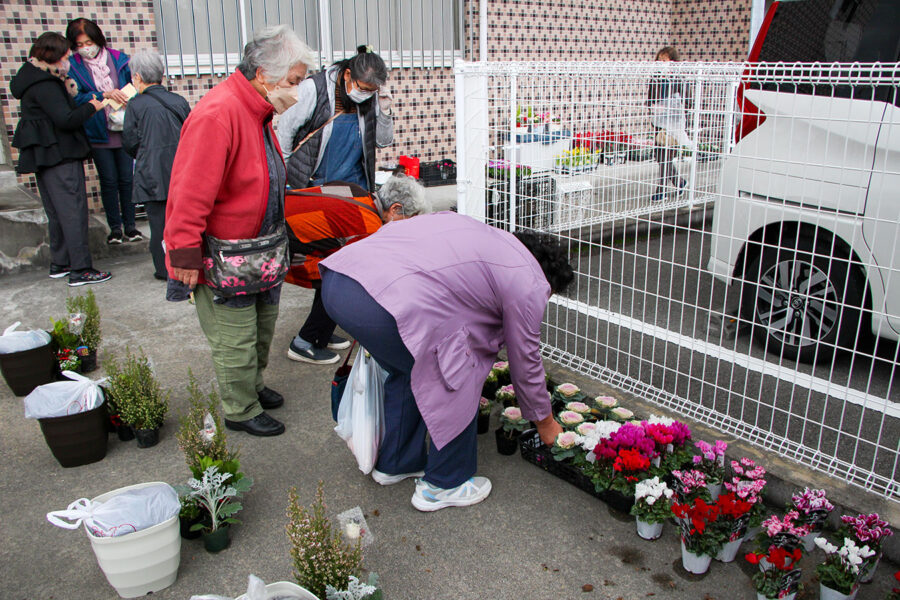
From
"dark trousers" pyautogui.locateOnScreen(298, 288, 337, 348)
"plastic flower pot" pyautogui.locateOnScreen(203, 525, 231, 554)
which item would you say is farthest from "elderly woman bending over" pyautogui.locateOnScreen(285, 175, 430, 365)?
"plastic flower pot" pyautogui.locateOnScreen(203, 525, 231, 554)

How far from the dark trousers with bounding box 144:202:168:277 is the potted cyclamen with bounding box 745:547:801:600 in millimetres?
4394

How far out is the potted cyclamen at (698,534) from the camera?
250 cm

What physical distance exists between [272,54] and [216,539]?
198 cm

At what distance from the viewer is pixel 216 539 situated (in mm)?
2689

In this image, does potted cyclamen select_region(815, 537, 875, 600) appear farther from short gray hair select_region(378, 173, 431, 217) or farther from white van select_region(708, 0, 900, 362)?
short gray hair select_region(378, 173, 431, 217)

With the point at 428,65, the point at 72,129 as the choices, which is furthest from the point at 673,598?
the point at 428,65

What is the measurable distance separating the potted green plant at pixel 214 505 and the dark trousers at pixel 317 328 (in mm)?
1630

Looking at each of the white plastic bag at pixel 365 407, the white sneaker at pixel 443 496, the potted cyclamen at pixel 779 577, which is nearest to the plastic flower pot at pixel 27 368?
the white plastic bag at pixel 365 407

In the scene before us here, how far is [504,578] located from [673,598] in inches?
23.0

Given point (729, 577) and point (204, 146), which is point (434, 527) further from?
point (204, 146)

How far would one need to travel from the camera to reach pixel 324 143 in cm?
411

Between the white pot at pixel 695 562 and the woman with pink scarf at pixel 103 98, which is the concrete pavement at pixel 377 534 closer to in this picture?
the white pot at pixel 695 562

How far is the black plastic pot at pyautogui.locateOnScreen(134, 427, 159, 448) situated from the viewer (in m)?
3.41

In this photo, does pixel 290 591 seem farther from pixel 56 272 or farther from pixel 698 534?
pixel 56 272
